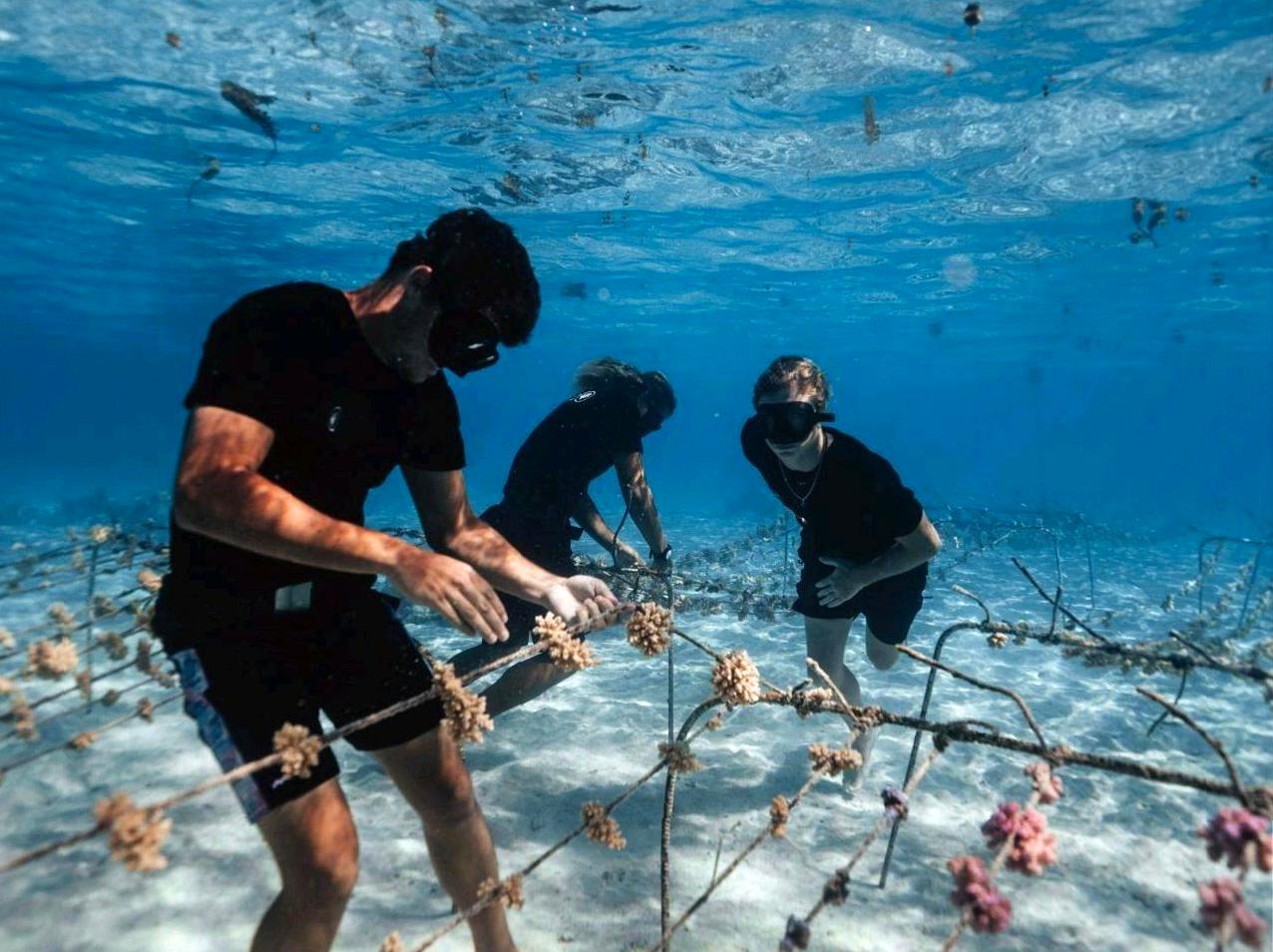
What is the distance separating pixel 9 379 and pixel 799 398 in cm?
13423

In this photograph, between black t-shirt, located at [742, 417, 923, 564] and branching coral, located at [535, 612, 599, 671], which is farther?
black t-shirt, located at [742, 417, 923, 564]

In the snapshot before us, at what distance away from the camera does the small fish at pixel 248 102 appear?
558 inches

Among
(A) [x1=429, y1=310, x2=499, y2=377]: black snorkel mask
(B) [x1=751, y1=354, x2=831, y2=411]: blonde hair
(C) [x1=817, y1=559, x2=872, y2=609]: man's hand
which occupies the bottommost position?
(C) [x1=817, y1=559, x2=872, y2=609]: man's hand

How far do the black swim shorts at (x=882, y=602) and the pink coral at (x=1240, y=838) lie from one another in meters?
4.33

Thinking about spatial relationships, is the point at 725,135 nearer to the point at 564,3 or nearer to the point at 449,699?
the point at 564,3

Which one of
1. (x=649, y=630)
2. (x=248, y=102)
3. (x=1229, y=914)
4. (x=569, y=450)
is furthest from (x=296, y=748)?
(x=248, y=102)

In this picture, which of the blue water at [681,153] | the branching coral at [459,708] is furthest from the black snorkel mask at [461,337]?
the blue water at [681,153]

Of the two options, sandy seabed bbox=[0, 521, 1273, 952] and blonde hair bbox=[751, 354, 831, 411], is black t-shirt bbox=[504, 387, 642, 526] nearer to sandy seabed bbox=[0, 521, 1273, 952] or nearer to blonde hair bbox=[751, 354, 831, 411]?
blonde hair bbox=[751, 354, 831, 411]

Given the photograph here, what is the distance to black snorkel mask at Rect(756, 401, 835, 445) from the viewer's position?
512cm

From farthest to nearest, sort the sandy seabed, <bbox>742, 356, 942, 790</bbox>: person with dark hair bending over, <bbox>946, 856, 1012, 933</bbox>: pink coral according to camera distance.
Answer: <bbox>742, 356, 942, 790</bbox>: person with dark hair bending over, the sandy seabed, <bbox>946, 856, 1012, 933</bbox>: pink coral

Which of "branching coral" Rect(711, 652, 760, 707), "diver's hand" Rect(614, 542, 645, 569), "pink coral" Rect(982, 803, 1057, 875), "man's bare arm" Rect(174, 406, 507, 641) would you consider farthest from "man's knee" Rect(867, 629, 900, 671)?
"man's bare arm" Rect(174, 406, 507, 641)

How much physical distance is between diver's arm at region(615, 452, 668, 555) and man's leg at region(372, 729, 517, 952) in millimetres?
4012

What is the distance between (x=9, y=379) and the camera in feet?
331

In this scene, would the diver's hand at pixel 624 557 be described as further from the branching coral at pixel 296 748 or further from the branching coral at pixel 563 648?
the branching coral at pixel 296 748
